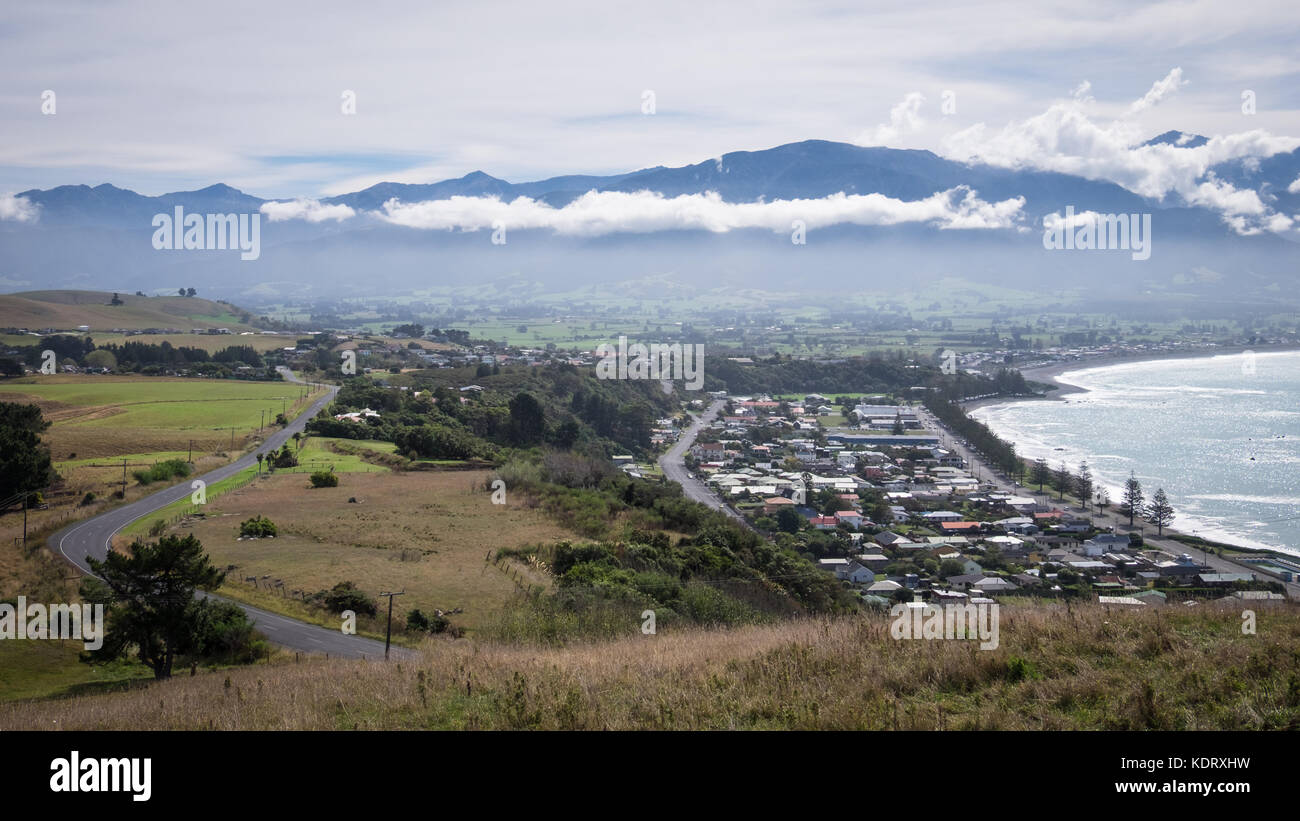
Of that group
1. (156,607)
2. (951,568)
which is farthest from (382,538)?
(951,568)

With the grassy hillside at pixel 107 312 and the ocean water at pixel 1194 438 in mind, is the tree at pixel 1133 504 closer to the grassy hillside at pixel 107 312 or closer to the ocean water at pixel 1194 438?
the ocean water at pixel 1194 438

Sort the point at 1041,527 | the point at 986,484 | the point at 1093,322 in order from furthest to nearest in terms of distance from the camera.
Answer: the point at 1093,322 < the point at 986,484 < the point at 1041,527

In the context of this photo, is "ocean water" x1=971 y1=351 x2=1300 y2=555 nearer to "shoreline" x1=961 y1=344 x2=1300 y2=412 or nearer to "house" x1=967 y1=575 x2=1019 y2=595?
"shoreline" x1=961 y1=344 x2=1300 y2=412

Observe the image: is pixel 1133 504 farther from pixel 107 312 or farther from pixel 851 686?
pixel 107 312

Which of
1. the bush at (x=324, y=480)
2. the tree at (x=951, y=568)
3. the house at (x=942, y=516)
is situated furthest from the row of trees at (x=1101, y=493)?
the bush at (x=324, y=480)

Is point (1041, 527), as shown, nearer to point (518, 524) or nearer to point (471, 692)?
point (518, 524)
